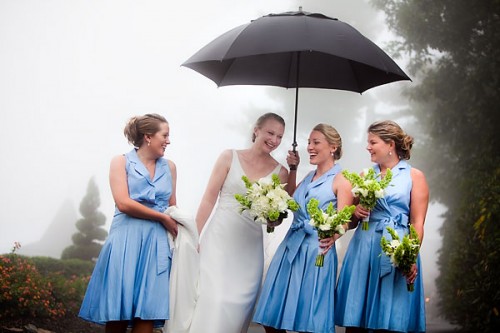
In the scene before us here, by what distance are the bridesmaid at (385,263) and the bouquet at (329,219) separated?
0.22 meters

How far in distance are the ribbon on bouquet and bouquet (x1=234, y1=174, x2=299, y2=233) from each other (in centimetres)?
63

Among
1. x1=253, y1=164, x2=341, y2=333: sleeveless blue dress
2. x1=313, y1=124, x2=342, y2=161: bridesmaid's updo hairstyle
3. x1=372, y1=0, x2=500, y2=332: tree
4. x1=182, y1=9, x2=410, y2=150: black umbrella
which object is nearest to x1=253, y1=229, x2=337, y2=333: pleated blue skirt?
x1=253, y1=164, x2=341, y2=333: sleeveless blue dress

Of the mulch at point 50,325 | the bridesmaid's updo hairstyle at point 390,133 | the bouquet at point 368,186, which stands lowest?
the mulch at point 50,325

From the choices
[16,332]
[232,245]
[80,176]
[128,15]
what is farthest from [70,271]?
Answer: [232,245]

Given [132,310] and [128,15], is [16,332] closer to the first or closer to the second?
[132,310]

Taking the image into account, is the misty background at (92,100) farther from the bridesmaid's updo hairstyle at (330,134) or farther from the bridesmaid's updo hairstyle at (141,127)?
the bridesmaid's updo hairstyle at (141,127)

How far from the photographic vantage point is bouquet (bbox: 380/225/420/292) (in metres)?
4.64

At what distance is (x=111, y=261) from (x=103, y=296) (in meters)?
0.26

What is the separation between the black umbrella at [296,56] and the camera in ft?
16.9

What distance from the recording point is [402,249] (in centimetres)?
463

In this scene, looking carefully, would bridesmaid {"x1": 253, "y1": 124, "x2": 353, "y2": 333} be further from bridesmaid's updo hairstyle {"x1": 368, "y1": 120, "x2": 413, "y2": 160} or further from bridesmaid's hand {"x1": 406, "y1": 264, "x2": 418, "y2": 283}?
bridesmaid's hand {"x1": 406, "y1": 264, "x2": 418, "y2": 283}

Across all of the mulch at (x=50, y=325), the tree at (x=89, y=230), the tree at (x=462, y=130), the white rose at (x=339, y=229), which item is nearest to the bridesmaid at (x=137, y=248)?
the white rose at (x=339, y=229)

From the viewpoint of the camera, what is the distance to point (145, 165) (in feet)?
17.6

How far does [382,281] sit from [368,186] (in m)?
0.77
